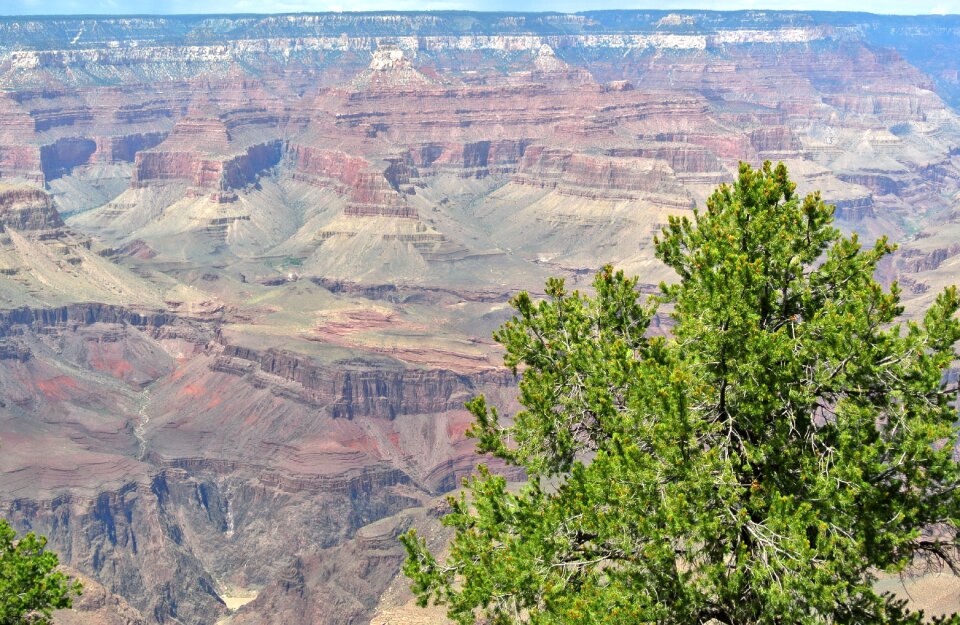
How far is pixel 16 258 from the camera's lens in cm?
16662

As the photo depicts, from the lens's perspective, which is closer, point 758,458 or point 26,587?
point 758,458

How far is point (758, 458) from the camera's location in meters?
24.1

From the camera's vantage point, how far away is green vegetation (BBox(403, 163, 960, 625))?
2358 cm

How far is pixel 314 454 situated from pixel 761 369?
9253 cm

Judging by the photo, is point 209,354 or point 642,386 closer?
point 642,386

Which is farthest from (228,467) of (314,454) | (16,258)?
(16,258)

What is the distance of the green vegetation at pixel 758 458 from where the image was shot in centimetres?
2358

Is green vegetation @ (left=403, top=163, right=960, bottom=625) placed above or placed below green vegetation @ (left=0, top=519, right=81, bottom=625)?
above

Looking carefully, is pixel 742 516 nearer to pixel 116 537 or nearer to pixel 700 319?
pixel 700 319

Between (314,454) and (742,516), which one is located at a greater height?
(742,516)

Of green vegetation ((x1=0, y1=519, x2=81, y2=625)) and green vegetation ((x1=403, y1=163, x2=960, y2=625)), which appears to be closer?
green vegetation ((x1=403, y1=163, x2=960, y2=625))

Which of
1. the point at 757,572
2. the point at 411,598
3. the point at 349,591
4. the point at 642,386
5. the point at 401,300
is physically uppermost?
the point at 642,386

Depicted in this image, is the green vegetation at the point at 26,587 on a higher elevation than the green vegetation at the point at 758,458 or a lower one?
lower

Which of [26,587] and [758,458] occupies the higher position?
[758,458]
